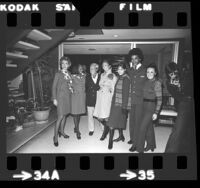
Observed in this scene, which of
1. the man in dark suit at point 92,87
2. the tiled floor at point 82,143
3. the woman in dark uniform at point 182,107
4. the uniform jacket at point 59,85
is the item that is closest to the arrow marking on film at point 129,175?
the tiled floor at point 82,143

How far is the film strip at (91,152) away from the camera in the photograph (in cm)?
224

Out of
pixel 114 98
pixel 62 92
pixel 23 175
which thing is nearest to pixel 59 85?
pixel 62 92

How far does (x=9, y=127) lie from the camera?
2.67 m

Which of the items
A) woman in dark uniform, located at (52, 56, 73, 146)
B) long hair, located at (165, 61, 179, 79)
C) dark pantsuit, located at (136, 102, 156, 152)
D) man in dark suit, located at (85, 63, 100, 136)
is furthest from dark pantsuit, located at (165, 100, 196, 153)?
woman in dark uniform, located at (52, 56, 73, 146)

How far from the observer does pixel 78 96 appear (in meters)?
2.50

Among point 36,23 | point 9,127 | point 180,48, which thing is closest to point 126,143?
point 180,48

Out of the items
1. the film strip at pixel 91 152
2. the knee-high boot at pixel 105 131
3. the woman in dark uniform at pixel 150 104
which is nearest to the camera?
the film strip at pixel 91 152

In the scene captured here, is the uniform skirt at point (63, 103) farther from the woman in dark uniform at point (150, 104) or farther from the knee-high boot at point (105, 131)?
the woman in dark uniform at point (150, 104)

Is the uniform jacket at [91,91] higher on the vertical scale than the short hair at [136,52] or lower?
lower

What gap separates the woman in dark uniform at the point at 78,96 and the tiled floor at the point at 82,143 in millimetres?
49

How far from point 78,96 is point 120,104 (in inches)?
17.5

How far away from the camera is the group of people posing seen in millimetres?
2410

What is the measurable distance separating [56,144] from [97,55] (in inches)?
40.2

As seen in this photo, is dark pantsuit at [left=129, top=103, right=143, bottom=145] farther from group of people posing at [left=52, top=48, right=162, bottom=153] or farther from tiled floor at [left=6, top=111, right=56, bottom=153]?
tiled floor at [left=6, top=111, right=56, bottom=153]
